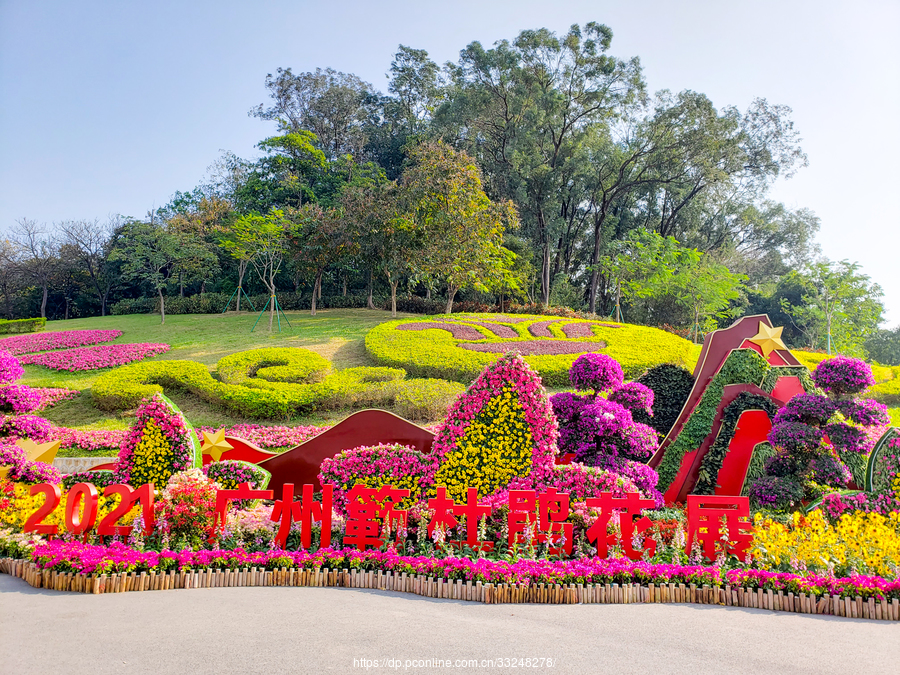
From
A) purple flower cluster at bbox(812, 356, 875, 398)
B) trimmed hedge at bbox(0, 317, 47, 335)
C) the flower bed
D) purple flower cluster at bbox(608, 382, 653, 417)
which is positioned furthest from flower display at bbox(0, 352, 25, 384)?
trimmed hedge at bbox(0, 317, 47, 335)

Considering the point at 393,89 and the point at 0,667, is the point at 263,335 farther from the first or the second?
the point at 393,89

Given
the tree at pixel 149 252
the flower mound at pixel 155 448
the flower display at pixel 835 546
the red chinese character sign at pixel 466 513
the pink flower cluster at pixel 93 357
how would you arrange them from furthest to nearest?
the tree at pixel 149 252 < the pink flower cluster at pixel 93 357 < the flower mound at pixel 155 448 < the red chinese character sign at pixel 466 513 < the flower display at pixel 835 546

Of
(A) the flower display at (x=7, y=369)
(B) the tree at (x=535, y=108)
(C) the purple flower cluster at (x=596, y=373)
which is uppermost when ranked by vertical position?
(B) the tree at (x=535, y=108)

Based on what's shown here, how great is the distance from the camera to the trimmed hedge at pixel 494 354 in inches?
416

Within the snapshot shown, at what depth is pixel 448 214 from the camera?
16.8 metres

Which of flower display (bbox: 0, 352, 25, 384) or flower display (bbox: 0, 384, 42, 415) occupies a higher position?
flower display (bbox: 0, 352, 25, 384)

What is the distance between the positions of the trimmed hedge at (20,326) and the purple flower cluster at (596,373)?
2051 centimetres

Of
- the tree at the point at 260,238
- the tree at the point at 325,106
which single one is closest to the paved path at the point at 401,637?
the tree at the point at 260,238

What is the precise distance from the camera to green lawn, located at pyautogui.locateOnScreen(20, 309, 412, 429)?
9664mm

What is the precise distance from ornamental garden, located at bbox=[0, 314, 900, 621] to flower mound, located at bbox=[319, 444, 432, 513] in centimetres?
2

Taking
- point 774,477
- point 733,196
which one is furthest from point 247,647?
point 733,196

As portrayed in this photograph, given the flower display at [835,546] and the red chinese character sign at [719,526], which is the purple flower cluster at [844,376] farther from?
the red chinese character sign at [719,526]

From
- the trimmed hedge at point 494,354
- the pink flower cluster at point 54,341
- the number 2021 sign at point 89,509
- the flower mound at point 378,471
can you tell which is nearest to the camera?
the number 2021 sign at point 89,509

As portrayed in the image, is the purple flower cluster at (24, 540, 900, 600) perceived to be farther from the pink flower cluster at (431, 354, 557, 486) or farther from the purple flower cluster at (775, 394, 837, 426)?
the purple flower cluster at (775, 394, 837, 426)
